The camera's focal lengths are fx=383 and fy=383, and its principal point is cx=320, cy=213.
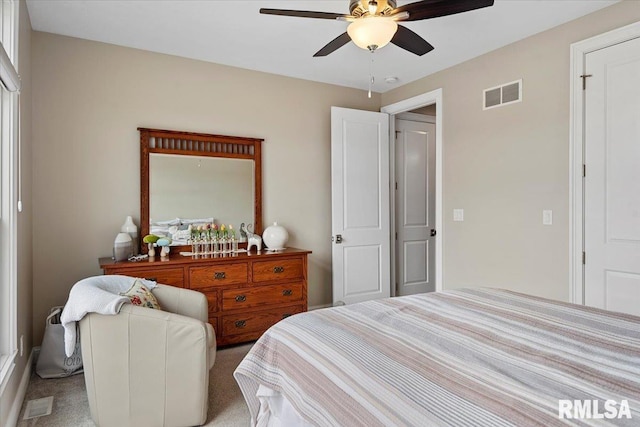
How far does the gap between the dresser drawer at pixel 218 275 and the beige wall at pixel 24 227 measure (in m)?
1.08

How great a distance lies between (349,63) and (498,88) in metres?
1.36

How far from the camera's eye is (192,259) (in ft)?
10.2

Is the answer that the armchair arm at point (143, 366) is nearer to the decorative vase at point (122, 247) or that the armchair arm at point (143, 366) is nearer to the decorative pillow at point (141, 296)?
the decorative pillow at point (141, 296)

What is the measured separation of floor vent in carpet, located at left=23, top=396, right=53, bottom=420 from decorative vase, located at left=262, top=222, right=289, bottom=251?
1.95 m

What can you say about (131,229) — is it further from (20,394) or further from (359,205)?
(359,205)

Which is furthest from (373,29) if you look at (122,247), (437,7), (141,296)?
(122,247)

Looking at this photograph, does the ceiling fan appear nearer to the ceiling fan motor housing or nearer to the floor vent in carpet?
the ceiling fan motor housing

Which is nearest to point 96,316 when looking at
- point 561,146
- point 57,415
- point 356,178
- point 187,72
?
point 57,415

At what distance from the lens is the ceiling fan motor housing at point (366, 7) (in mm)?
1913

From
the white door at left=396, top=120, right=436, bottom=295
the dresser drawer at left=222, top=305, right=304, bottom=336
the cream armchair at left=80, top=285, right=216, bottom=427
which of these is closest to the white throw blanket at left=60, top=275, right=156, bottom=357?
the cream armchair at left=80, top=285, right=216, bottom=427

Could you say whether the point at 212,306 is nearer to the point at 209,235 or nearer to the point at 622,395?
the point at 209,235

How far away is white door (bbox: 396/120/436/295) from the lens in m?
4.69

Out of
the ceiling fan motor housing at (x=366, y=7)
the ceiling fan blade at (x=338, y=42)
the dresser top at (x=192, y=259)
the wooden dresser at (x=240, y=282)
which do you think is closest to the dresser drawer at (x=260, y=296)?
the wooden dresser at (x=240, y=282)

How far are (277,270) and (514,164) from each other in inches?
87.7
